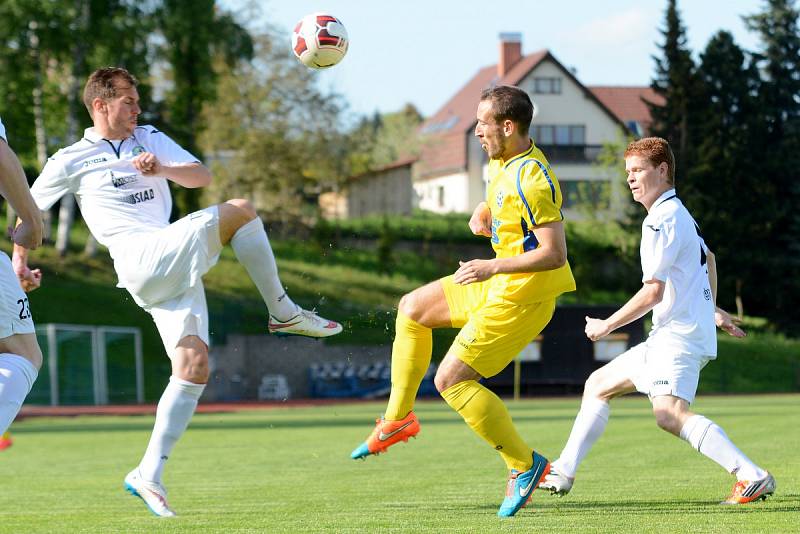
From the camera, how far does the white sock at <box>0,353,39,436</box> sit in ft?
17.9

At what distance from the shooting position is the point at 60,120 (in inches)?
1661

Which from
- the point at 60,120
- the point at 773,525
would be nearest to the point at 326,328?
the point at 773,525

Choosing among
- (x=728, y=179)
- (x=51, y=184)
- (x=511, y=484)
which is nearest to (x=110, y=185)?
(x=51, y=184)

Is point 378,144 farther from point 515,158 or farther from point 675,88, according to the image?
point 515,158

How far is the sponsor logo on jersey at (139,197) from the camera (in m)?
7.66

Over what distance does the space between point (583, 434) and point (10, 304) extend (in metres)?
3.61

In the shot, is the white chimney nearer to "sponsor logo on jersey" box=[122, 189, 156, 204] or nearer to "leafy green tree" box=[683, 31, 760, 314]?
"leafy green tree" box=[683, 31, 760, 314]

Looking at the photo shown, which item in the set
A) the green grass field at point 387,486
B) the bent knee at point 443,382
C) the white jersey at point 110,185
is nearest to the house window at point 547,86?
the green grass field at point 387,486

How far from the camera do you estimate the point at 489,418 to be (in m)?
7.02

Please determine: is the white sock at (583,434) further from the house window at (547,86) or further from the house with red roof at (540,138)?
the house window at (547,86)

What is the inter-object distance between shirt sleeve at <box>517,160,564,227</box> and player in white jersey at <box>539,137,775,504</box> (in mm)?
607

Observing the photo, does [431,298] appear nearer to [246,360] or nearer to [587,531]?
[587,531]

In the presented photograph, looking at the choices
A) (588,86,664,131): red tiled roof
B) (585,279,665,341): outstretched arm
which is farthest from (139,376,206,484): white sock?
(588,86,664,131): red tiled roof

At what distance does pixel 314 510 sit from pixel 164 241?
187 cm
